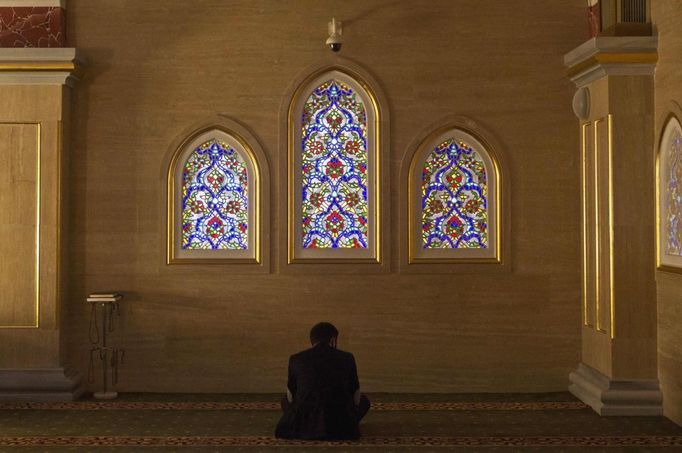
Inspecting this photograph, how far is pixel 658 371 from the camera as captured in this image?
6047 mm

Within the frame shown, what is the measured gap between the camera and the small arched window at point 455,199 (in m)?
6.87

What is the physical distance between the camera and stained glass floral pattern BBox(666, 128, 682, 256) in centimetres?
564

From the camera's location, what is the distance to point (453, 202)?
6.88 meters

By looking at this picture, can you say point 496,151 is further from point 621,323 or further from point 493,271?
point 621,323

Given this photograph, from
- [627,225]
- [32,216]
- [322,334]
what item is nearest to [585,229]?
[627,225]

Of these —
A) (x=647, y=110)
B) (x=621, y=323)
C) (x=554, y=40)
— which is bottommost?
(x=621, y=323)

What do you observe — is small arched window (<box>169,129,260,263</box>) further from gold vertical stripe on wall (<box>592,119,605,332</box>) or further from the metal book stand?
gold vertical stripe on wall (<box>592,119,605,332</box>)

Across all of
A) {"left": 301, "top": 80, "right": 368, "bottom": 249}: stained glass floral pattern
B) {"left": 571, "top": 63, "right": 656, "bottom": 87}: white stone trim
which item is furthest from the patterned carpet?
{"left": 571, "top": 63, "right": 656, "bottom": 87}: white stone trim

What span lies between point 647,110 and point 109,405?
169 inches

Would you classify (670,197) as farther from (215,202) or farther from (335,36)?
(215,202)

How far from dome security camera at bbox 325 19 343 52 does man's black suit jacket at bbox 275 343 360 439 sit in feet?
8.25

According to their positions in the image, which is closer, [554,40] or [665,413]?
[665,413]

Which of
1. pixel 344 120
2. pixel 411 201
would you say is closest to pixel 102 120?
pixel 344 120

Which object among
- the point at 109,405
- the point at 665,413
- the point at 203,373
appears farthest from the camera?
the point at 203,373
